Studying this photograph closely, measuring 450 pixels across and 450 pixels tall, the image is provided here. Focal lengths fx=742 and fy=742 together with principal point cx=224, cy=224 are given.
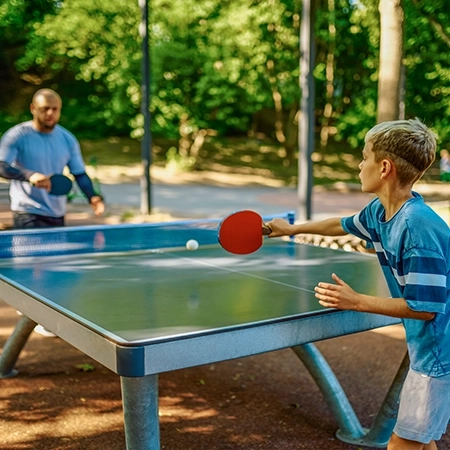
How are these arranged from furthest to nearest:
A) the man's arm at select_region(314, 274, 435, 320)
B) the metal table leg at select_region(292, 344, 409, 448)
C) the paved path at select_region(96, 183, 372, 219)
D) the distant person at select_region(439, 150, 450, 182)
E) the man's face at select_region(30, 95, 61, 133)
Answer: the paved path at select_region(96, 183, 372, 219)
the distant person at select_region(439, 150, 450, 182)
the man's face at select_region(30, 95, 61, 133)
the metal table leg at select_region(292, 344, 409, 448)
the man's arm at select_region(314, 274, 435, 320)

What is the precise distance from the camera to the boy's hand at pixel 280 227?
11.0ft

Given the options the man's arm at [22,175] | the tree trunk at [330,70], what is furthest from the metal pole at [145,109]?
the tree trunk at [330,70]

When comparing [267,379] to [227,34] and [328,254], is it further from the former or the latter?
[227,34]

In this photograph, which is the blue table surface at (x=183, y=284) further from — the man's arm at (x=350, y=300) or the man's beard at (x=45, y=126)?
the man's beard at (x=45, y=126)

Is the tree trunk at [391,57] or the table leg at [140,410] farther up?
the tree trunk at [391,57]

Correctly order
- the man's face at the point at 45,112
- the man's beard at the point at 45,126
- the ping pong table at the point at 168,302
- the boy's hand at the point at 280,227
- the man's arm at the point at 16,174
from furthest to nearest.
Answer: the man's beard at the point at 45,126 → the man's face at the point at 45,112 → the man's arm at the point at 16,174 → the boy's hand at the point at 280,227 → the ping pong table at the point at 168,302

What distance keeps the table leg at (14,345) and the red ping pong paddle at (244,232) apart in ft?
5.32

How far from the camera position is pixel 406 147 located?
247 centimetres

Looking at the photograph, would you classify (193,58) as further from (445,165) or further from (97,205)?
(97,205)

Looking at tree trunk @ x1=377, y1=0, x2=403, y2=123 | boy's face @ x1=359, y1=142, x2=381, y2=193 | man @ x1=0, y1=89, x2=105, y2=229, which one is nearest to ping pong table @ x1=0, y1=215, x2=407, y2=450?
boy's face @ x1=359, y1=142, x2=381, y2=193

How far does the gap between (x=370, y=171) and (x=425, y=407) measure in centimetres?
82

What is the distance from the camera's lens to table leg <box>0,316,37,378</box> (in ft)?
14.9

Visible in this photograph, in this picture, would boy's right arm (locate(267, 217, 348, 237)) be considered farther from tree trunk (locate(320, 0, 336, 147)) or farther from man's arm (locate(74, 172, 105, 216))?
tree trunk (locate(320, 0, 336, 147))

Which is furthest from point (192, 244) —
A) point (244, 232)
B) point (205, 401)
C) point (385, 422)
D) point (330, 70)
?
point (330, 70)
